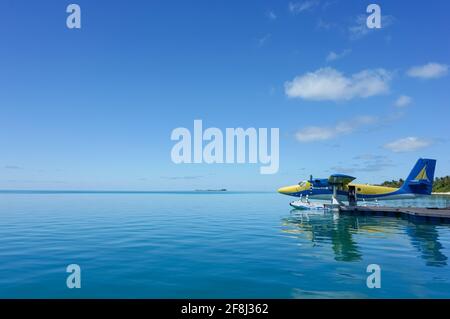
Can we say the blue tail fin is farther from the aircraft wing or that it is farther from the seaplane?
the aircraft wing

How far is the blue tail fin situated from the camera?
4869 centimetres

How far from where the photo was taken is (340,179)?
47375mm

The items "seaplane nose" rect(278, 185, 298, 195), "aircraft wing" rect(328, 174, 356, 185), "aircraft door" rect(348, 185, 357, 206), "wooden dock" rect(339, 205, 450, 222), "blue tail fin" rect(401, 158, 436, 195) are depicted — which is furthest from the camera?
"seaplane nose" rect(278, 185, 298, 195)

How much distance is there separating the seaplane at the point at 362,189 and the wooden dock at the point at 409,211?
409 cm

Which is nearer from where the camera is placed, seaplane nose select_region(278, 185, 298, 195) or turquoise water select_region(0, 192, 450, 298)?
turquoise water select_region(0, 192, 450, 298)

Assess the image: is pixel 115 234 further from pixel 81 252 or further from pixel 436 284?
pixel 436 284

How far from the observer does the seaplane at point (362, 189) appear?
48.8m

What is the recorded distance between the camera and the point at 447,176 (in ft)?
530

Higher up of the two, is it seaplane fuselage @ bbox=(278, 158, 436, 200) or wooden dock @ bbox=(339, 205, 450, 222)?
seaplane fuselage @ bbox=(278, 158, 436, 200)

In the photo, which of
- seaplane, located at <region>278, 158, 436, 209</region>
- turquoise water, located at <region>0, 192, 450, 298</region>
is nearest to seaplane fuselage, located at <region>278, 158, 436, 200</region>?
seaplane, located at <region>278, 158, 436, 209</region>

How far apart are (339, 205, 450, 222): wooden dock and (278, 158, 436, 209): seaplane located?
13.4 feet

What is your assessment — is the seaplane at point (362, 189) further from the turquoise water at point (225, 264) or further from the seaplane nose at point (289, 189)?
the turquoise water at point (225, 264)

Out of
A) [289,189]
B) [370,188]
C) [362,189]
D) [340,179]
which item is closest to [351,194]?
[362,189]
